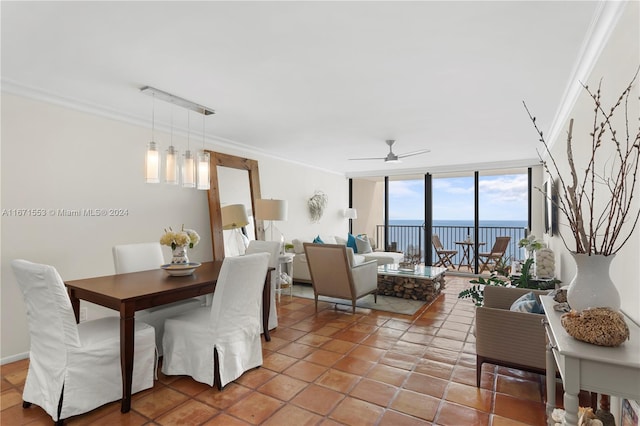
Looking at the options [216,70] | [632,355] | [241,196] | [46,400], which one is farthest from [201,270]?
[632,355]

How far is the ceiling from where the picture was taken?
6.26 ft

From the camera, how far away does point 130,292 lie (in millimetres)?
2287

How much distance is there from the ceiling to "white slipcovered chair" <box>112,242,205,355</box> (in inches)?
56.5

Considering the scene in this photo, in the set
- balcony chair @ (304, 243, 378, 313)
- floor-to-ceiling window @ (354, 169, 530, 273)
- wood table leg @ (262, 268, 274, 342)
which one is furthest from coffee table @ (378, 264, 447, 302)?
wood table leg @ (262, 268, 274, 342)

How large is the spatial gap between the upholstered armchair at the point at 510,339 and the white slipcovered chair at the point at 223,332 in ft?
5.56

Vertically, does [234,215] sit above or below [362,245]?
above

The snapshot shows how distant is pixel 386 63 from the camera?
8.24 feet

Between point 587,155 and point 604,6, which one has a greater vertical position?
point 604,6

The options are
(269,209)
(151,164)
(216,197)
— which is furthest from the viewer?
(269,209)

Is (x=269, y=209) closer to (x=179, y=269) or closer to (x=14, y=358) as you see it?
(x=179, y=269)

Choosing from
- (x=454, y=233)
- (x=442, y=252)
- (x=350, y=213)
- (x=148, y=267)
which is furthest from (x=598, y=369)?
(x=454, y=233)

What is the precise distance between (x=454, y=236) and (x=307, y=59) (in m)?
7.16

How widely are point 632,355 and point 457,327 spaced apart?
283 cm

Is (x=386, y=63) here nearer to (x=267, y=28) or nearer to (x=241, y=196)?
(x=267, y=28)
